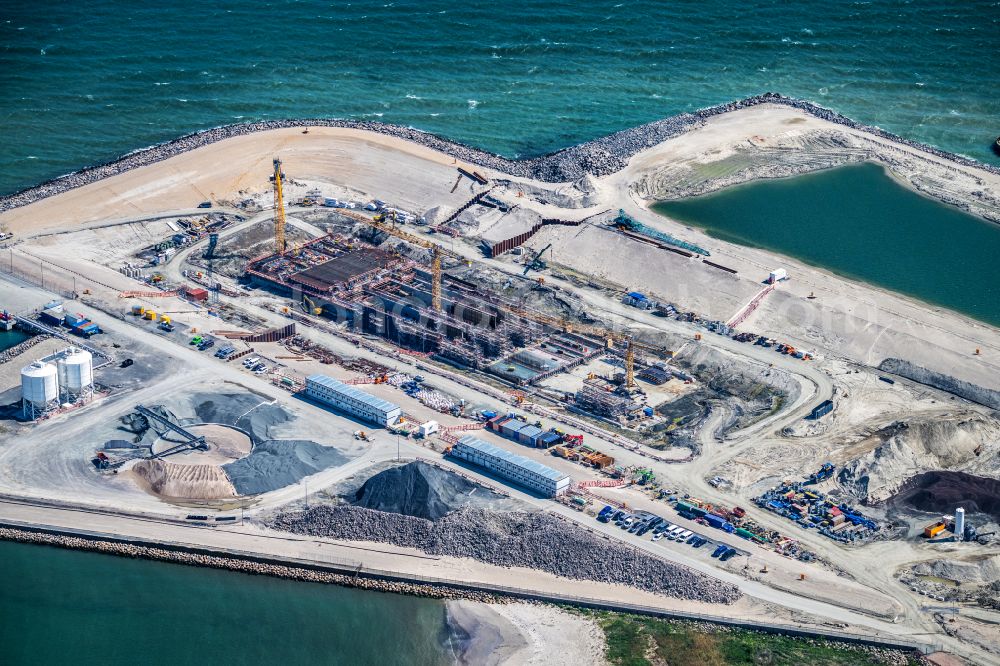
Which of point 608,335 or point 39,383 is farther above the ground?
point 608,335

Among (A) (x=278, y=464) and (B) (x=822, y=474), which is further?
(B) (x=822, y=474)

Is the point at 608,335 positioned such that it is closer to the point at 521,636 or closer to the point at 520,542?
the point at 520,542

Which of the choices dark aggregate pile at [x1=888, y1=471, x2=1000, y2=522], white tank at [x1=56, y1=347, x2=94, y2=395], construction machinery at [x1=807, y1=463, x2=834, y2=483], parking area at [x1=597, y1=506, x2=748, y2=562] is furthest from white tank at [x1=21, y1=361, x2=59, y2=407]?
dark aggregate pile at [x1=888, y1=471, x2=1000, y2=522]

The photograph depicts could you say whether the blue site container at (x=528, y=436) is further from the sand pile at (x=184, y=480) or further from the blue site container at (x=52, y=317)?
the blue site container at (x=52, y=317)

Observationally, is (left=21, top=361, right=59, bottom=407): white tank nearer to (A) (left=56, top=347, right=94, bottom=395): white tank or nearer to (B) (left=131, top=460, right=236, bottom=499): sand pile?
(A) (left=56, top=347, right=94, bottom=395): white tank

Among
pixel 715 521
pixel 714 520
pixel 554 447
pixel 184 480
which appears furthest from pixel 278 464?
pixel 715 521

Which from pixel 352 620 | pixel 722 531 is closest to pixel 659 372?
pixel 722 531
